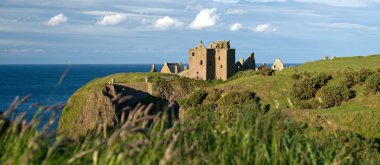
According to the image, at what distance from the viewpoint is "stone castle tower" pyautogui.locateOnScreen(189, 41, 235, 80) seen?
84.6 metres

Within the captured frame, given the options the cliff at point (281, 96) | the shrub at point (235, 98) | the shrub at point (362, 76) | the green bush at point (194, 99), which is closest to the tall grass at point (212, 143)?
the cliff at point (281, 96)

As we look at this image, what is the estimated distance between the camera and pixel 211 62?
280 feet

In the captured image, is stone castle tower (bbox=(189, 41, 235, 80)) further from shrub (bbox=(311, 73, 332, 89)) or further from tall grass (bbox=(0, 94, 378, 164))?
tall grass (bbox=(0, 94, 378, 164))

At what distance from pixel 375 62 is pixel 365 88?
14.6 m

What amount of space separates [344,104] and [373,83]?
8.43ft

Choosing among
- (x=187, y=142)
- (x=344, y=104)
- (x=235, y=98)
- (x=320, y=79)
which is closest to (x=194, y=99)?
(x=235, y=98)

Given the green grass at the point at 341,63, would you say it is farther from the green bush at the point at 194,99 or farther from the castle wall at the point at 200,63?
the castle wall at the point at 200,63

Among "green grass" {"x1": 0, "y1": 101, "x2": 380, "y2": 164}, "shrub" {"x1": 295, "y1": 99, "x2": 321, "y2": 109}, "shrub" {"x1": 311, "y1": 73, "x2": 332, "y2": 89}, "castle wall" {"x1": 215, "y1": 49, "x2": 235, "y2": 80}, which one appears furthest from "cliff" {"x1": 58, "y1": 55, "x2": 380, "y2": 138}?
"green grass" {"x1": 0, "y1": 101, "x2": 380, "y2": 164}

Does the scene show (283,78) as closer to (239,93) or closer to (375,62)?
(239,93)

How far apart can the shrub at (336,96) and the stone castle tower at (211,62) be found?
45587mm

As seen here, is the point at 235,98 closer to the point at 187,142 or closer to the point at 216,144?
the point at 216,144

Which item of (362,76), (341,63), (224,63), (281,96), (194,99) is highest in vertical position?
(341,63)

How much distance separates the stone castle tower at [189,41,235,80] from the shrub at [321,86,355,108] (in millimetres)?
45587

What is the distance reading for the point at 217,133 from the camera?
8.44 metres
